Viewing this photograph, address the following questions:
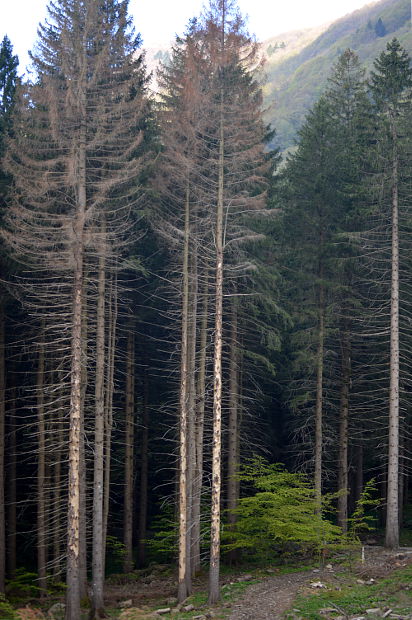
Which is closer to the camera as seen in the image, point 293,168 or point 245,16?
point 245,16

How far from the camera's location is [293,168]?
2542 cm

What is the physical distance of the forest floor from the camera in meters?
14.8

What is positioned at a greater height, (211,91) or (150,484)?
(211,91)

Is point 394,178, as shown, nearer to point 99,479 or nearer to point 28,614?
point 99,479

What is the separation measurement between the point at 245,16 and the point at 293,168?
27.3 feet

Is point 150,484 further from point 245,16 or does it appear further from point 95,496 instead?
point 245,16

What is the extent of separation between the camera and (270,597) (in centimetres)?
1645

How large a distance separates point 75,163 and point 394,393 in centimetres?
1285

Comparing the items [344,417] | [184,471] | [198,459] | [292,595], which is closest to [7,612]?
[184,471]

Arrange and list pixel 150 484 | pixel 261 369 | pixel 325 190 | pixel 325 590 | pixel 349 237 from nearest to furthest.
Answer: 1. pixel 325 590
2. pixel 349 237
3. pixel 325 190
4. pixel 261 369
5. pixel 150 484

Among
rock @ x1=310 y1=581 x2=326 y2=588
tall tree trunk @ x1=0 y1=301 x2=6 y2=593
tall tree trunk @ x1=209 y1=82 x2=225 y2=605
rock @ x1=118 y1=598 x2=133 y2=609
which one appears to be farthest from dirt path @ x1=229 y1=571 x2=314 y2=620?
tall tree trunk @ x1=0 y1=301 x2=6 y2=593

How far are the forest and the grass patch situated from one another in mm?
2361

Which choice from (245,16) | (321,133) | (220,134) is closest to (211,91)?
(220,134)

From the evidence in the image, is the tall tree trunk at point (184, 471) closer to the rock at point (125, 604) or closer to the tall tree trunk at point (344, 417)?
the rock at point (125, 604)
